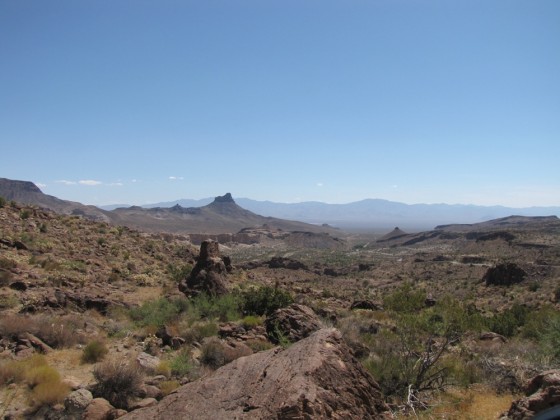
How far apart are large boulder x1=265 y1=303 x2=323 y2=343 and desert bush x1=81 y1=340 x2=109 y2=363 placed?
5041 millimetres

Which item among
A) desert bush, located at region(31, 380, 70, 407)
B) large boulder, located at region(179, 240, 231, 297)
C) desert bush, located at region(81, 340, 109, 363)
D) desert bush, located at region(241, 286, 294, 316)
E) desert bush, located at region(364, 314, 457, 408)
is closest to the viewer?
desert bush, located at region(31, 380, 70, 407)

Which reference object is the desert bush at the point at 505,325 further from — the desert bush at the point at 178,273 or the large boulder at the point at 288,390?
the desert bush at the point at 178,273

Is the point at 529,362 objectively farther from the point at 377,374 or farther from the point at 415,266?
the point at 415,266

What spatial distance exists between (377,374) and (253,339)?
465cm

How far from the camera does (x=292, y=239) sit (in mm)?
148625

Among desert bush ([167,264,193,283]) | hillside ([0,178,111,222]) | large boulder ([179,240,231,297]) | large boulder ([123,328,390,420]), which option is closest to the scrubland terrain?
desert bush ([167,264,193,283])

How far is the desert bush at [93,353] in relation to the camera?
1066 cm

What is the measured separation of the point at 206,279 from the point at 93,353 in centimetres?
1000

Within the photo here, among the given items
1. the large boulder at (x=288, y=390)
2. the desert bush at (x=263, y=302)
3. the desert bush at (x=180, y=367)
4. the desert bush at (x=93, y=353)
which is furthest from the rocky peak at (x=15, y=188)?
the large boulder at (x=288, y=390)

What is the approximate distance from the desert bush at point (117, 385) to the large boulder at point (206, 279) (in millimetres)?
10697

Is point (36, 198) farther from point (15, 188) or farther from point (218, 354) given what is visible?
point (218, 354)

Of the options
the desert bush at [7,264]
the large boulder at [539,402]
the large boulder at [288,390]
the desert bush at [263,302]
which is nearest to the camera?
the large boulder at [288,390]

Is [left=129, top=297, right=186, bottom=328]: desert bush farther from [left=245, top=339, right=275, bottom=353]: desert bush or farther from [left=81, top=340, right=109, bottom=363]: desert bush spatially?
[left=245, top=339, right=275, bottom=353]: desert bush

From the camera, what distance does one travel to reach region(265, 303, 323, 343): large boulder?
42.6ft
